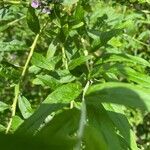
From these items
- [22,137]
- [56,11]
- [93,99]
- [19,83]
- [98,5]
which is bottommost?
[98,5]

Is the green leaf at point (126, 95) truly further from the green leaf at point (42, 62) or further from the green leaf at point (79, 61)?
the green leaf at point (42, 62)

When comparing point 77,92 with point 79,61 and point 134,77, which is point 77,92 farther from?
point 79,61

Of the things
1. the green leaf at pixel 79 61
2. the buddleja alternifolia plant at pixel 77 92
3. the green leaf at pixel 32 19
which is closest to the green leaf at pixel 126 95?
the buddleja alternifolia plant at pixel 77 92

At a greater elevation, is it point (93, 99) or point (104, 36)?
point (93, 99)

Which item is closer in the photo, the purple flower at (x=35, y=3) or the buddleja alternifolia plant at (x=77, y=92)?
the buddleja alternifolia plant at (x=77, y=92)

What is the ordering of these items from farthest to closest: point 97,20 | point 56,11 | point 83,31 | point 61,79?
point 97,20 → point 83,31 → point 56,11 → point 61,79

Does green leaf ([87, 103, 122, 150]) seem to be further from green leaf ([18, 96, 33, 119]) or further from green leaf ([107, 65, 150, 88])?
green leaf ([18, 96, 33, 119])

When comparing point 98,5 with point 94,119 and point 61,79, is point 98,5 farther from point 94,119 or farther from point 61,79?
point 94,119

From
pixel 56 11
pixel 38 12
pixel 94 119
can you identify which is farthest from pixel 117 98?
pixel 38 12
